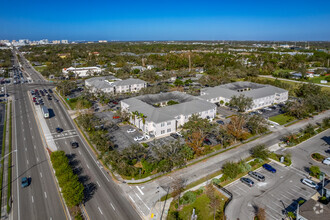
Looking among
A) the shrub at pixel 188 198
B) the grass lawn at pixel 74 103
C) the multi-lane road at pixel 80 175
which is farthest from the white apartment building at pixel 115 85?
the shrub at pixel 188 198

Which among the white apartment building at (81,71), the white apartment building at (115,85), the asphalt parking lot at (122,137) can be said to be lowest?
the asphalt parking lot at (122,137)

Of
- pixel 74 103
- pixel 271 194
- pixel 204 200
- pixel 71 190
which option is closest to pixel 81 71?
pixel 74 103

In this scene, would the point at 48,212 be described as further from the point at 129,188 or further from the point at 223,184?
the point at 223,184

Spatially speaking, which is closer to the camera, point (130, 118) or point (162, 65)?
point (130, 118)

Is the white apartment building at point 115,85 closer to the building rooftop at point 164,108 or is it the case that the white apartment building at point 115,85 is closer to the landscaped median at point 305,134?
the building rooftop at point 164,108

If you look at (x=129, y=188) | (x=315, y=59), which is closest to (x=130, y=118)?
(x=129, y=188)

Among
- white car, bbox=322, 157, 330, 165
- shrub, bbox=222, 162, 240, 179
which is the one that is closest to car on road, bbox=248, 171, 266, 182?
shrub, bbox=222, 162, 240, 179

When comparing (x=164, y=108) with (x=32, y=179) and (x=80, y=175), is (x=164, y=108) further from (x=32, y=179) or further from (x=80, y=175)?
(x=32, y=179)
